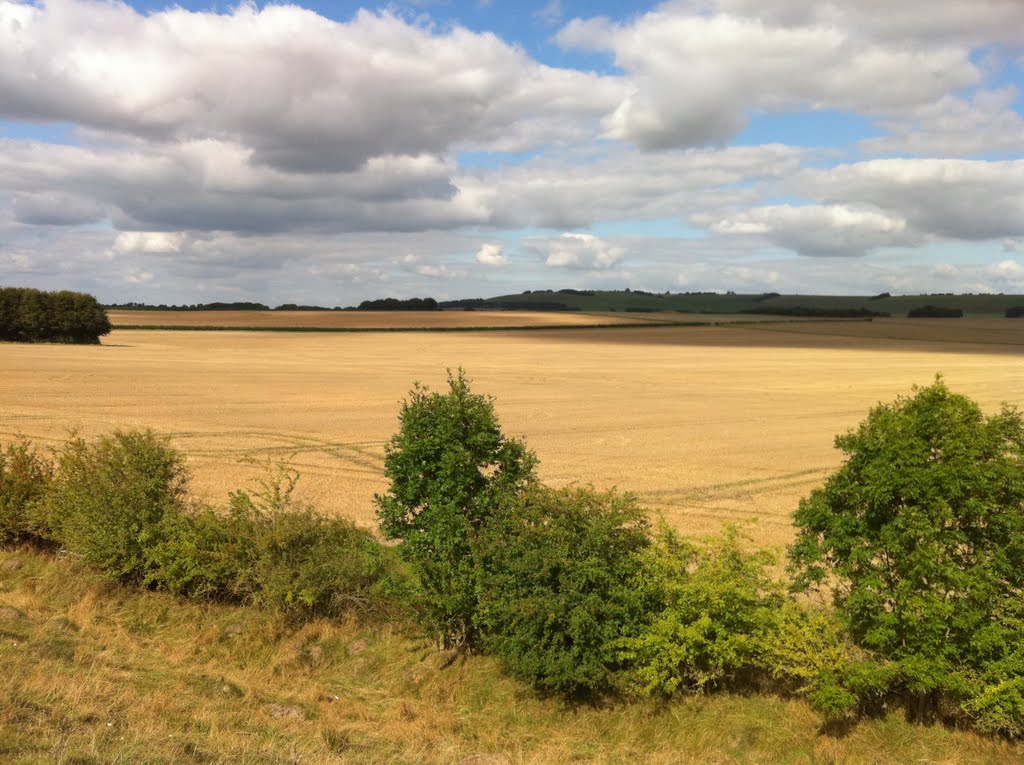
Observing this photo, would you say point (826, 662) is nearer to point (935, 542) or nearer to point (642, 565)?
point (935, 542)

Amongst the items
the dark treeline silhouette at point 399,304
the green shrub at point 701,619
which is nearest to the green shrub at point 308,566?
the green shrub at point 701,619

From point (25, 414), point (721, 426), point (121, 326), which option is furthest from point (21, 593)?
point (121, 326)

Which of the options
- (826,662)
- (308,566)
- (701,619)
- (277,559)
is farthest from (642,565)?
(277,559)

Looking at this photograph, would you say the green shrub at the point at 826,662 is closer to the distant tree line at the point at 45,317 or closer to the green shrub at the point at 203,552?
the green shrub at the point at 203,552

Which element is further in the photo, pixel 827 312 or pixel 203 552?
pixel 827 312

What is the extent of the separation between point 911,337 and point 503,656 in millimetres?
122690

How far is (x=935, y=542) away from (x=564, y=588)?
6.61m

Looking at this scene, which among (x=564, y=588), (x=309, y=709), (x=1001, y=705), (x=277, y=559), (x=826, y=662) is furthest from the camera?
(x=277, y=559)

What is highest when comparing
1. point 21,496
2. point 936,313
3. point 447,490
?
point 936,313

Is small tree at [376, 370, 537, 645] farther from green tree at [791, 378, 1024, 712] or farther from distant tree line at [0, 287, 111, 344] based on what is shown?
distant tree line at [0, 287, 111, 344]

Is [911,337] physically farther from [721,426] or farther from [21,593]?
[21,593]

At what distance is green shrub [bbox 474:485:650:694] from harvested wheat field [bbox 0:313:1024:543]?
295cm

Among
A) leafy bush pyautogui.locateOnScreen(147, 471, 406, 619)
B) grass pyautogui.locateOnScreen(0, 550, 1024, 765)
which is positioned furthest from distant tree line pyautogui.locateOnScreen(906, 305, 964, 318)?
grass pyautogui.locateOnScreen(0, 550, 1024, 765)

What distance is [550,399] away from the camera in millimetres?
57688
